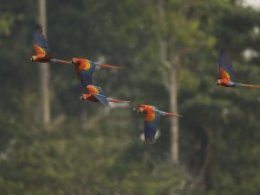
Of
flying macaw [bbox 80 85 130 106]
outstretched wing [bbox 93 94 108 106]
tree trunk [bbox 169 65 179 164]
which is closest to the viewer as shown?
outstretched wing [bbox 93 94 108 106]

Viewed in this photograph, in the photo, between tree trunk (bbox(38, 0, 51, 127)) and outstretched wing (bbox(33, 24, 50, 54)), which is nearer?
outstretched wing (bbox(33, 24, 50, 54))

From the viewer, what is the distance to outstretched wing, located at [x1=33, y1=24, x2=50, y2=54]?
2489 centimetres

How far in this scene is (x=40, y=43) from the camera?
25078mm

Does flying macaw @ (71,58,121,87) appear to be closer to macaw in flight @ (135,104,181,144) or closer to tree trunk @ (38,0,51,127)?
macaw in flight @ (135,104,181,144)

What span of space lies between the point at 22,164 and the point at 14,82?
11.1 meters

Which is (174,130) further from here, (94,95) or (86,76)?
(94,95)

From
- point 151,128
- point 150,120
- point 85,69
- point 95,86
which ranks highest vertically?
point 85,69

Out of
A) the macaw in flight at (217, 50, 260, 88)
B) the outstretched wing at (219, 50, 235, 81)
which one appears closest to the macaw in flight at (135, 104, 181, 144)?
the macaw in flight at (217, 50, 260, 88)

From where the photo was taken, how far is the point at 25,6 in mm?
59969

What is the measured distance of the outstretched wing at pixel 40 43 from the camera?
24.9m

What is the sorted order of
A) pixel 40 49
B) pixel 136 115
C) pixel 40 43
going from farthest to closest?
pixel 136 115 → pixel 40 43 → pixel 40 49

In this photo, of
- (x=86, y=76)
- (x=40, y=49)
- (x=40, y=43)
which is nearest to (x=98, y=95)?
(x=86, y=76)

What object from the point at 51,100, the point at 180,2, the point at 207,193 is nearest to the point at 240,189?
the point at 207,193

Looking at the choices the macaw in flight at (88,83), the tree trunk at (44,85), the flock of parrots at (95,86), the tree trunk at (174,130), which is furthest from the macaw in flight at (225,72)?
the tree trunk at (44,85)
